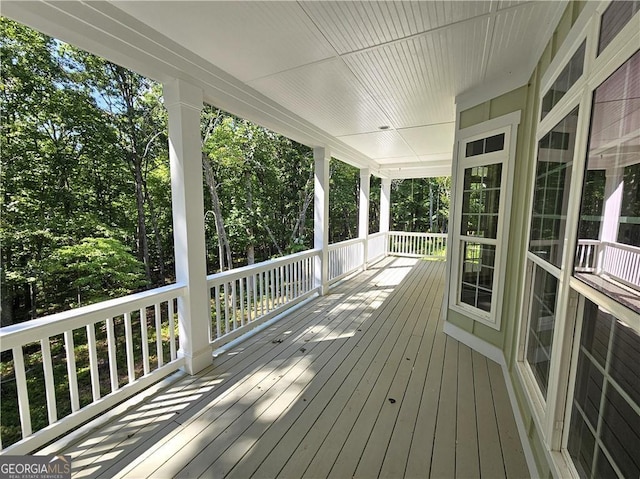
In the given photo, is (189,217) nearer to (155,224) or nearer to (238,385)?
(238,385)

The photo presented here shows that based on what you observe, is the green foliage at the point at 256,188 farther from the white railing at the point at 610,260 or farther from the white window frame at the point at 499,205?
the white railing at the point at 610,260

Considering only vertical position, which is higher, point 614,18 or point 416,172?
point 416,172

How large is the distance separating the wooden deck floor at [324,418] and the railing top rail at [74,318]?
732 mm

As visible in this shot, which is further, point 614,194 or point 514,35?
point 514,35

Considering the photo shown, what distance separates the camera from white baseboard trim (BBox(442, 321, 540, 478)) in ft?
5.05

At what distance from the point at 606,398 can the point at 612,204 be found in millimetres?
742

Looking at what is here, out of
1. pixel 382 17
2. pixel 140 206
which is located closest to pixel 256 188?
pixel 140 206

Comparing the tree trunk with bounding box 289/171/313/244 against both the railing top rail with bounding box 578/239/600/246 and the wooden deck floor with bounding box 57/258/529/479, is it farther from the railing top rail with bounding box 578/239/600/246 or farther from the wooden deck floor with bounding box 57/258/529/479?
the railing top rail with bounding box 578/239/600/246

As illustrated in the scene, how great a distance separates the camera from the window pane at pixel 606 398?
0.89 meters

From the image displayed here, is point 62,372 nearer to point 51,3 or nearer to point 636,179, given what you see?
point 51,3

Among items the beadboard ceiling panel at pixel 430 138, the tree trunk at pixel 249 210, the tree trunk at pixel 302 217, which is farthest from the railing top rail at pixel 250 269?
the tree trunk at pixel 302 217

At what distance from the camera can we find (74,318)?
5.56ft

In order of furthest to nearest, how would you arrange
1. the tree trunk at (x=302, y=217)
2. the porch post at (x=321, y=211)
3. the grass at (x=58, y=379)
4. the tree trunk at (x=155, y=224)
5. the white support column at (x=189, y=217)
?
1. the tree trunk at (x=302, y=217)
2. the tree trunk at (x=155, y=224)
3. the porch post at (x=321, y=211)
4. the grass at (x=58, y=379)
5. the white support column at (x=189, y=217)

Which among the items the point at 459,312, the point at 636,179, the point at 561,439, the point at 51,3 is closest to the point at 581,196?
the point at 636,179
